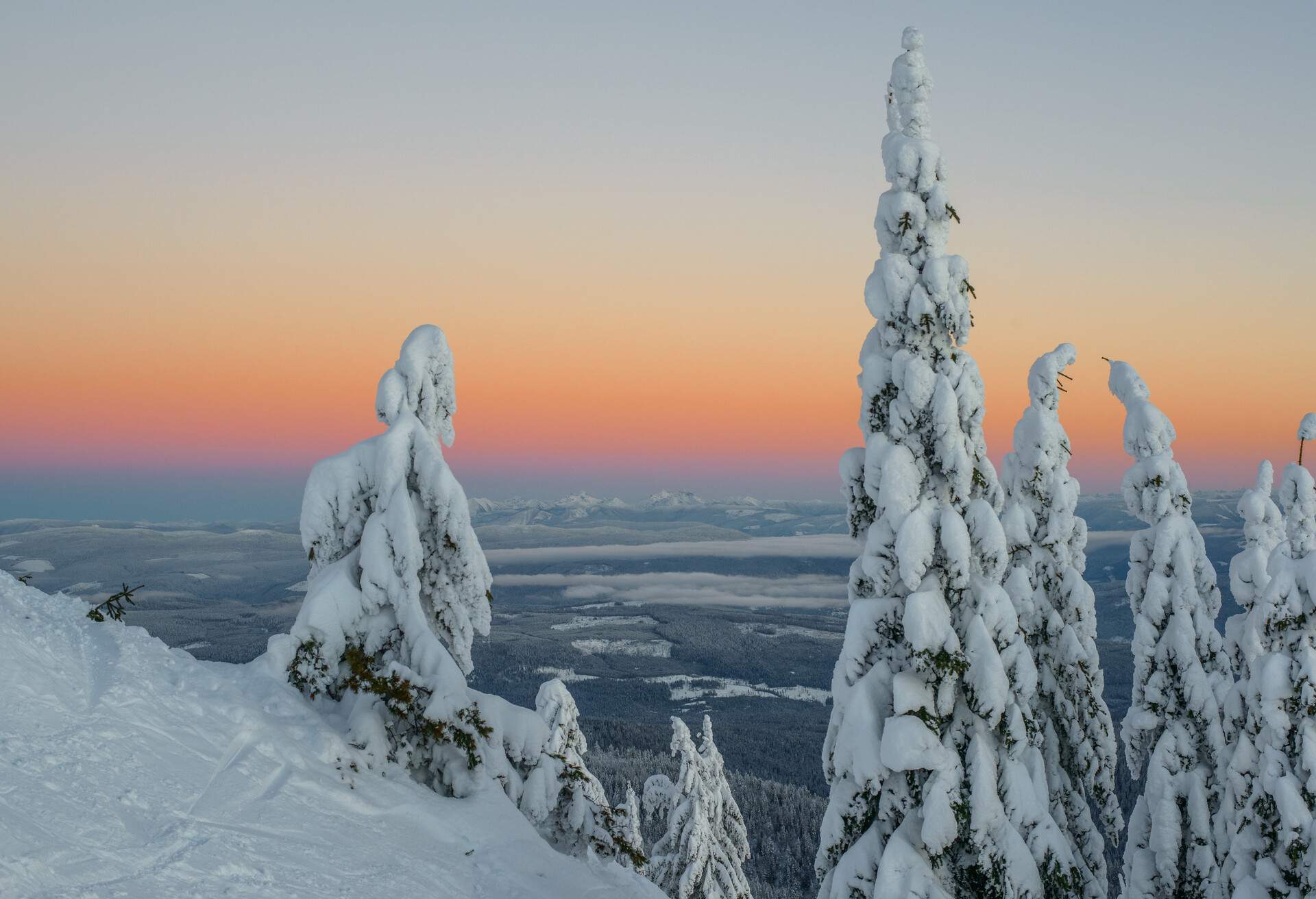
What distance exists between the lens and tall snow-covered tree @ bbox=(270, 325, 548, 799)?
11.8 metres

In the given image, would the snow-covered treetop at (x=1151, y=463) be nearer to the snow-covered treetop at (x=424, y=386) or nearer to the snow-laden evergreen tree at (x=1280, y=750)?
the snow-laden evergreen tree at (x=1280, y=750)

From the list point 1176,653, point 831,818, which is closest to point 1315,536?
point 1176,653

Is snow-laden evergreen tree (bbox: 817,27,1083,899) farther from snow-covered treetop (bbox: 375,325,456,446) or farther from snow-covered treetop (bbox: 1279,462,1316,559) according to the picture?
snow-covered treetop (bbox: 1279,462,1316,559)

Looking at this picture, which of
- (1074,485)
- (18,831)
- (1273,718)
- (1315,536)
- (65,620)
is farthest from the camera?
(1074,485)

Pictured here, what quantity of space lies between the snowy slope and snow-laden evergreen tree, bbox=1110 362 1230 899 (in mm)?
13044

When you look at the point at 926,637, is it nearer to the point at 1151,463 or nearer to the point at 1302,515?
the point at 1151,463

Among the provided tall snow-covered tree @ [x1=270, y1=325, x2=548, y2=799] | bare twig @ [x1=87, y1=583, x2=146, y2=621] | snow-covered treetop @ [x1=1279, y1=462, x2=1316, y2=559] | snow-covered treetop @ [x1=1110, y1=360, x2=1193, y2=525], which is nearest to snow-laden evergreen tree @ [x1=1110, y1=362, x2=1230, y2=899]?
snow-covered treetop @ [x1=1110, y1=360, x2=1193, y2=525]

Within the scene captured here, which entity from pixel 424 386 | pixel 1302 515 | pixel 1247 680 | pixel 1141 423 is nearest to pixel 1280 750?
pixel 1247 680

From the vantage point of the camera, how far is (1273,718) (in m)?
15.4

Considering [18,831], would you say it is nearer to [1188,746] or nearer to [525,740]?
[525,740]

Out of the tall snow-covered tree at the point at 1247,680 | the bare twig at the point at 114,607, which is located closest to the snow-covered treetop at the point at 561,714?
the bare twig at the point at 114,607

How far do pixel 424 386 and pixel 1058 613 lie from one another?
15.0 metres

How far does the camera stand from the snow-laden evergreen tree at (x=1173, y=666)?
19797 millimetres

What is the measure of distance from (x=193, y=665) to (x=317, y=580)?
189 centimetres
